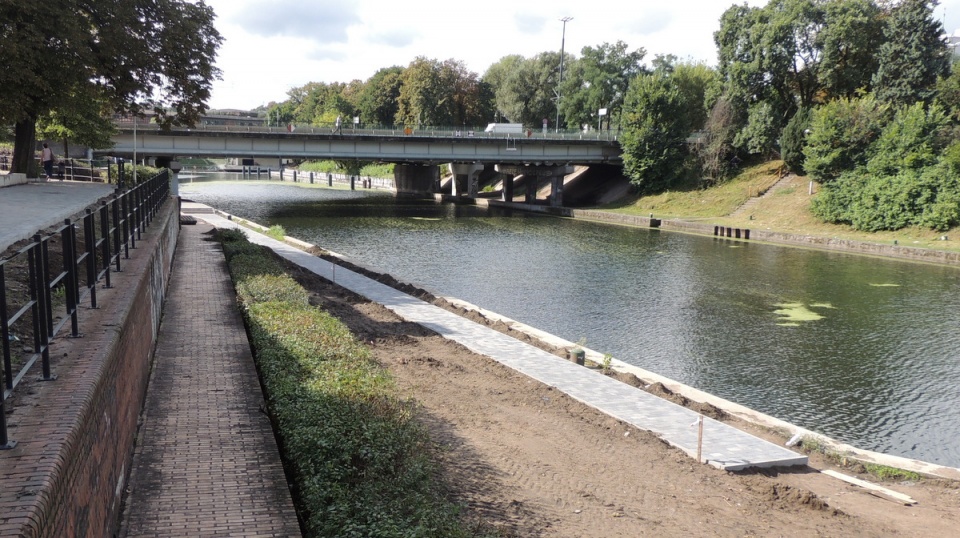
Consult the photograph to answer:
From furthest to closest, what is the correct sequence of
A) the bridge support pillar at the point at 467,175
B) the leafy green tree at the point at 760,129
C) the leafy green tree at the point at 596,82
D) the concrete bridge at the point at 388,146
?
the leafy green tree at the point at 596,82 < the bridge support pillar at the point at 467,175 < the leafy green tree at the point at 760,129 < the concrete bridge at the point at 388,146

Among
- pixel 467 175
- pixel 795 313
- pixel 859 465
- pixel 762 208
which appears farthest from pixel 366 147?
pixel 859 465

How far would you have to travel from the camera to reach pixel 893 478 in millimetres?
10625

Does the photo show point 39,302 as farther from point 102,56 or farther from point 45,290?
point 102,56

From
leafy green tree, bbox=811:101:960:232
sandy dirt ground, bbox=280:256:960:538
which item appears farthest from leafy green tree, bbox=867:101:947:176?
sandy dirt ground, bbox=280:256:960:538

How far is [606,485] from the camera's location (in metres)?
8.94

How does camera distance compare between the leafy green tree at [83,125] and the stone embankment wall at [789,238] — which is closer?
Result: the leafy green tree at [83,125]

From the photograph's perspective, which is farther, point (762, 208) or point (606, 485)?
point (762, 208)

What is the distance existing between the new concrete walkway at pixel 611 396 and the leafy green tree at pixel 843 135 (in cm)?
3520

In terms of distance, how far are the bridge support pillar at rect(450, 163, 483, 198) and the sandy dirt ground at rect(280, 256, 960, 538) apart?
199ft

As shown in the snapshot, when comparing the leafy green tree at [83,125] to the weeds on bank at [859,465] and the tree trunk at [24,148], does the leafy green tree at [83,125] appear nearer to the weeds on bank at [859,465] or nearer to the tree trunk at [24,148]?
the tree trunk at [24,148]

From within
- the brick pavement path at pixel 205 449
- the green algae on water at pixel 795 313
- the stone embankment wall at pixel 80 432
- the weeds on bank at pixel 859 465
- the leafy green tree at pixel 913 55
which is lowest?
the weeds on bank at pixel 859 465

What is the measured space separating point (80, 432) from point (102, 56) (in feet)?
79.1

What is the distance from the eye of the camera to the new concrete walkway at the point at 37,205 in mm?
13049

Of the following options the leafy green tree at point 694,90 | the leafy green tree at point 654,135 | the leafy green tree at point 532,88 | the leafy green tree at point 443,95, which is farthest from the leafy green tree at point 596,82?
the leafy green tree at point 654,135
